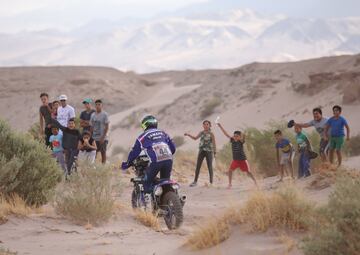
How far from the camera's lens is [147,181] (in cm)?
898

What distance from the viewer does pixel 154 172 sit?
348 inches

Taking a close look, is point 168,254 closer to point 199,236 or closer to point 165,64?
point 199,236

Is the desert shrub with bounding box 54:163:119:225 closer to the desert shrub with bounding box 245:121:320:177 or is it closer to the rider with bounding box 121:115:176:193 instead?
the rider with bounding box 121:115:176:193

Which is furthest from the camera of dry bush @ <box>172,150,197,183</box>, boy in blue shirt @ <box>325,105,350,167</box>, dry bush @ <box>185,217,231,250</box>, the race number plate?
dry bush @ <box>172,150,197,183</box>

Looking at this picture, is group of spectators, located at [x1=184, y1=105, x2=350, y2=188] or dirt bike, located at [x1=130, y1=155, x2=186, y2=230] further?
group of spectators, located at [x1=184, y1=105, x2=350, y2=188]

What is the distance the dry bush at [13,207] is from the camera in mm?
8500

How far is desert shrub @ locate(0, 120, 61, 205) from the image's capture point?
9.30 m

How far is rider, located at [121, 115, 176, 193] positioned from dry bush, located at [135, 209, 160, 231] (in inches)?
15.9

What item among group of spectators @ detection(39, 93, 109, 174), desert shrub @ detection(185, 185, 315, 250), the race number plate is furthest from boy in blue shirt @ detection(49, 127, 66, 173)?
desert shrub @ detection(185, 185, 315, 250)

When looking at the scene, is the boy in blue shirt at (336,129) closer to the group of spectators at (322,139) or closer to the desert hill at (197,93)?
the group of spectators at (322,139)

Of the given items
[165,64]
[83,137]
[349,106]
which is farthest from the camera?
[165,64]

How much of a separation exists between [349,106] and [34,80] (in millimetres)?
41905

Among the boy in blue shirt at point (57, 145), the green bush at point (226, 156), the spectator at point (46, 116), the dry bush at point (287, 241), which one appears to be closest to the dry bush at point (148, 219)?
the dry bush at point (287, 241)

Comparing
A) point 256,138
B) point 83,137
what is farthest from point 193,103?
point 83,137
